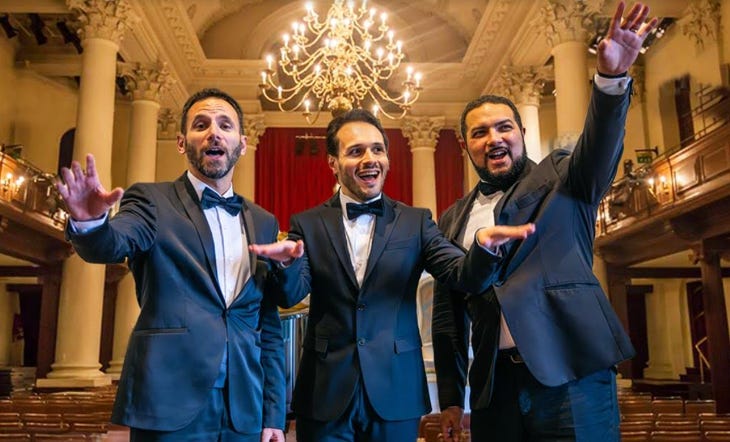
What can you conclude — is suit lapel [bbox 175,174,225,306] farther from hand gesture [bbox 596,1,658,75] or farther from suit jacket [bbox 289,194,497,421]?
hand gesture [bbox 596,1,658,75]

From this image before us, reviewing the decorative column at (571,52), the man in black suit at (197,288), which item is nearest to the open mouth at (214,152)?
the man in black suit at (197,288)

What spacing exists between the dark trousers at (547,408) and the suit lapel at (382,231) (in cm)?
55

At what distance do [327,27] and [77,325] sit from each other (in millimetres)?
6175

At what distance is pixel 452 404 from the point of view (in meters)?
2.48

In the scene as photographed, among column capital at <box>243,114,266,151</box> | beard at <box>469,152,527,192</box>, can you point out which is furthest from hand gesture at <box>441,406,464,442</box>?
column capital at <box>243,114,266,151</box>

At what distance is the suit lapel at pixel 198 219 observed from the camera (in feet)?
7.00

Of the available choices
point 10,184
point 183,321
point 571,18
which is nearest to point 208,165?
point 183,321

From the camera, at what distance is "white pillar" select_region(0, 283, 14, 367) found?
16500 millimetres

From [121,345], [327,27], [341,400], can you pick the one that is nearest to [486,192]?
[341,400]

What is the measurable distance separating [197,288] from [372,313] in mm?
598

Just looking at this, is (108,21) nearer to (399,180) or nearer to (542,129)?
(399,180)

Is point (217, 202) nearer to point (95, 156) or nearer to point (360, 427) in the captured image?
point (360, 427)

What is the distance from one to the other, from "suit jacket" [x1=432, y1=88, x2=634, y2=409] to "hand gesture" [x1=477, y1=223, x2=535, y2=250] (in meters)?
0.23

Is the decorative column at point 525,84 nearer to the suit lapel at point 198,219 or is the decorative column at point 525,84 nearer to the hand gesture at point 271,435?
the suit lapel at point 198,219
